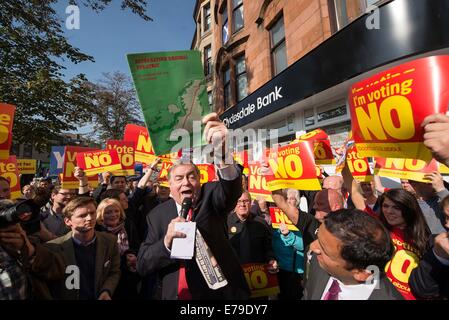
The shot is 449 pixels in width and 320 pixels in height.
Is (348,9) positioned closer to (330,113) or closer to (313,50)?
(313,50)

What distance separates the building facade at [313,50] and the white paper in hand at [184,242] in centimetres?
456

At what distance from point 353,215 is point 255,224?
197cm

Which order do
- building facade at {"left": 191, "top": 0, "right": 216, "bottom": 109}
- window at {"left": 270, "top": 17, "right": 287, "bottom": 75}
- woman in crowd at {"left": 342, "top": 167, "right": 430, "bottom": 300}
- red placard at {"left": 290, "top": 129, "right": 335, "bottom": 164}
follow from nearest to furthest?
woman in crowd at {"left": 342, "top": 167, "right": 430, "bottom": 300} < red placard at {"left": 290, "top": 129, "right": 335, "bottom": 164} < window at {"left": 270, "top": 17, "right": 287, "bottom": 75} < building facade at {"left": 191, "top": 0, "right": 216, "bottom": 109}

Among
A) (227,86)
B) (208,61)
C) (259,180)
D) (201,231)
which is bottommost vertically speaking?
(201,231)

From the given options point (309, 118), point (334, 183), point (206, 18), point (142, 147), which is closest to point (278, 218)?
point (334, 183)

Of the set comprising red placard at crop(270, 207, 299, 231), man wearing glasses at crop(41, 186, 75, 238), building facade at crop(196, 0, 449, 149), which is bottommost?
red placard at crop(270, 207, 299, 231)

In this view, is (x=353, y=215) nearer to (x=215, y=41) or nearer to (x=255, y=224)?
(x=255, y=224)

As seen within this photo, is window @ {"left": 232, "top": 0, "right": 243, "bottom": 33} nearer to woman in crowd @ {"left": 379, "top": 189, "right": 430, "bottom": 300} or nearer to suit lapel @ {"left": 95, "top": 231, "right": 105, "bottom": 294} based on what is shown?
woman in crowd @ {"left": 379, "top": 189, "right": 430, "bottom": 300}

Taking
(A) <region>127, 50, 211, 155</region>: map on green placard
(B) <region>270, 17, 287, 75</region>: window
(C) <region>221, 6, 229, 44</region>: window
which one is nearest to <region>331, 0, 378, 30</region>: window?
(B) <region>270, 17, 287, 75</region>: window

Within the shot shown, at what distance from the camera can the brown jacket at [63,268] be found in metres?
1.80

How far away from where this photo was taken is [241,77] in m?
12.6

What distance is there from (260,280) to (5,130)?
10.6 ft

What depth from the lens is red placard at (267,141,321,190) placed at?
3240mm

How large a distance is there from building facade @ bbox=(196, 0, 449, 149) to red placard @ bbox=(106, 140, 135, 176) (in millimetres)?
4251
